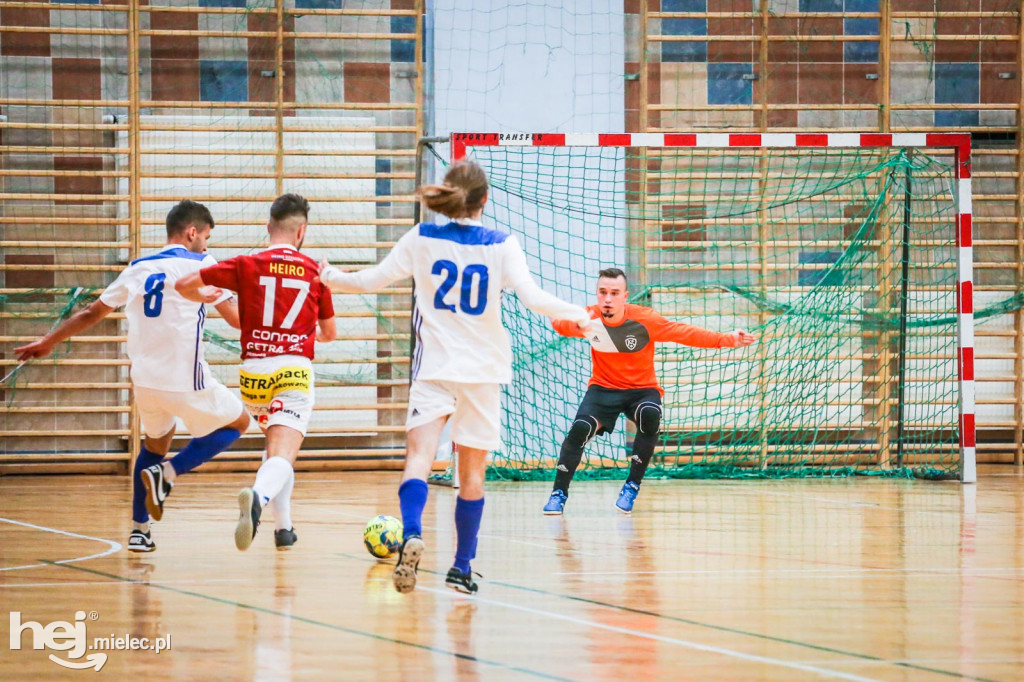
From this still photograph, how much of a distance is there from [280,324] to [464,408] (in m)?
0.98

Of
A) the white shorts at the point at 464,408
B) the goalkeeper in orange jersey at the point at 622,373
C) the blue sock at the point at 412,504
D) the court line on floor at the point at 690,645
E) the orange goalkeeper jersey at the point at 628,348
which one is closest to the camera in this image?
the court line on floor at the point at 690,645

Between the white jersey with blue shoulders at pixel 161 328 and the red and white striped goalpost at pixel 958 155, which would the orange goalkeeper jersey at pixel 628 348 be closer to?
the red and white striped goalpost at pixel 958 155

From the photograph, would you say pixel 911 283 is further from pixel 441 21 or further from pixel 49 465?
pixel 49 465

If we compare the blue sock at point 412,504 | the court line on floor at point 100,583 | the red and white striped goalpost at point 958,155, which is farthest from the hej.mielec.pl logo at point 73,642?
the red and white striped goalpost at point 958,155

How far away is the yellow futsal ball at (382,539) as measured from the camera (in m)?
4.66

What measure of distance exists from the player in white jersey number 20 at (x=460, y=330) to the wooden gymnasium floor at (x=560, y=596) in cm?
39

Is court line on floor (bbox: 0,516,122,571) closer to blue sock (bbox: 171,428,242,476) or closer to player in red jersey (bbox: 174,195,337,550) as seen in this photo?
blue sock (bbox: 171,428,242,476)

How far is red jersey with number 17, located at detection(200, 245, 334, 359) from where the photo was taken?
4.55 metres

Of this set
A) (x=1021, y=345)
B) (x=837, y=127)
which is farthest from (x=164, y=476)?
(x=1021, y=345)

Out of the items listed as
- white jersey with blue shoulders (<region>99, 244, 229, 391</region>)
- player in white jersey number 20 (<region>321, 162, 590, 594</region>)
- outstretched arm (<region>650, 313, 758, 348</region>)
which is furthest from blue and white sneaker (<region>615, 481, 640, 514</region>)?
player in white jersey number 20 (<region>321, 162, 590, 594</region>)

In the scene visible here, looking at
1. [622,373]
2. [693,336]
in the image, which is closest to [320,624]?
[693,336]

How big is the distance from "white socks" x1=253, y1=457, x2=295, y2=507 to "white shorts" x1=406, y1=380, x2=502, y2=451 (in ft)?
2.22

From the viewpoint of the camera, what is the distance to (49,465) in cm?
995

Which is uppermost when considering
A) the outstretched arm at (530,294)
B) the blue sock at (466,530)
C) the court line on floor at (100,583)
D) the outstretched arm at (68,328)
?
the outstretched arm at (530,294)
